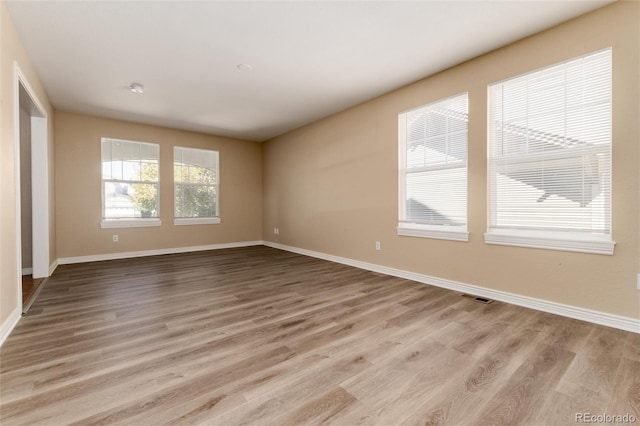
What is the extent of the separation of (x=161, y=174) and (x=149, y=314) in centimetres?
403

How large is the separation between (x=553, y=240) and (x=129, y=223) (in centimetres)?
657

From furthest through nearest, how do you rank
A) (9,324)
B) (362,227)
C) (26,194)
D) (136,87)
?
(362,227)
(26,194)
(136,87)
(9,324)

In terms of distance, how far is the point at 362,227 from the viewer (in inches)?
183

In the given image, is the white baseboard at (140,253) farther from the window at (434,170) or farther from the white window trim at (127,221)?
the window at (434,170)

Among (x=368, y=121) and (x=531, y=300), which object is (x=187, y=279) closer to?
(x=368, y=121)

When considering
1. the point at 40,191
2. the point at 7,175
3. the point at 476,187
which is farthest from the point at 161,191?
the point at 476,187

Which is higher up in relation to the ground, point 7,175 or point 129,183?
point 129,183

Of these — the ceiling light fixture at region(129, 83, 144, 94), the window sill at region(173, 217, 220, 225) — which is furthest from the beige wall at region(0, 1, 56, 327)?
the window sill at region(173, 217, 220, 225)

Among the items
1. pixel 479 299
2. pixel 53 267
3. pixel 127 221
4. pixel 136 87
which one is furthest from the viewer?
pixel 127 221

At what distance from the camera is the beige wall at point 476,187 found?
2326 mm

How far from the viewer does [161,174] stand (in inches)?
232

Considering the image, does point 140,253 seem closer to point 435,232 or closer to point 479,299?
point 435,232

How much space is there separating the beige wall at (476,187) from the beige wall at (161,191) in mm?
1675

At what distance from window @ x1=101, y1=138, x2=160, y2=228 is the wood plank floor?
105 inches
